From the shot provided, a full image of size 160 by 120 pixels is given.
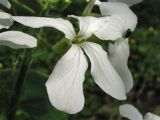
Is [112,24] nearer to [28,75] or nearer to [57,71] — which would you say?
[57,71]

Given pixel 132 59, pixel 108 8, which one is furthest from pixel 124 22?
pixel 132 59

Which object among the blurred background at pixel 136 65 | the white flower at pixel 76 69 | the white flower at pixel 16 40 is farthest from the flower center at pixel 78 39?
the blurred background at pixel 136 65

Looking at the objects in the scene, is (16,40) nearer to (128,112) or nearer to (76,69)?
(76,69)

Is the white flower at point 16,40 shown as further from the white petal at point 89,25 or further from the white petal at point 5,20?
the white petal at point 89,25

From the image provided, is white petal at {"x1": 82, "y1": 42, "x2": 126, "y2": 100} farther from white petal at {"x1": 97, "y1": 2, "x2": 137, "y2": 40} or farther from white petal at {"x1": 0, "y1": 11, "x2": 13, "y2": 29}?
white petal at {"x1": 0, "y1": 11, "x2": 13, "y2": 29}

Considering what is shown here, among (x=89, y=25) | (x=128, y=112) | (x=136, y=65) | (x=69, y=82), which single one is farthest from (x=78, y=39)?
(x=136, y=65)

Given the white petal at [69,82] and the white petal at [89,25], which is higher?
the white petal at [89,25]

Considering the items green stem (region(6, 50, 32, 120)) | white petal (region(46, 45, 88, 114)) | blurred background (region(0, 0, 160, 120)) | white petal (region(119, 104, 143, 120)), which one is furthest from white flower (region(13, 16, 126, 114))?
blurred background (region(0, 0, 160, 120))
